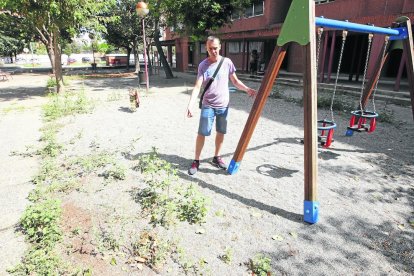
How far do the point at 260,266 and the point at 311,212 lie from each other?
3.07 ft

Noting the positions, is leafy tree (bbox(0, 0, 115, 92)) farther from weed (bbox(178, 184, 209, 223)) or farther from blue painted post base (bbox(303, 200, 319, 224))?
blue painted post base (bbox(303, 200, 319, 224))

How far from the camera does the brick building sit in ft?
39.0

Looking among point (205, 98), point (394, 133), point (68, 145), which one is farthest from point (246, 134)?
point (394, 133)

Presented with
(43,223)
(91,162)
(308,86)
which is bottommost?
(43,223)

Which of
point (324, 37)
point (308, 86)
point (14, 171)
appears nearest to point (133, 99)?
point (14, 171)

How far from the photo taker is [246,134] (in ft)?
12.4

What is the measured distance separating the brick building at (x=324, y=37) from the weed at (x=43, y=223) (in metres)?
11.4

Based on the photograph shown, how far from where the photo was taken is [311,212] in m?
2.97

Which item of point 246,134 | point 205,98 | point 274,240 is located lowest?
point 274,240

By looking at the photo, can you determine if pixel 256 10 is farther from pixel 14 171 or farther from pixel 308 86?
pixel 14 171

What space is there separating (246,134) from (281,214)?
44.8 inches

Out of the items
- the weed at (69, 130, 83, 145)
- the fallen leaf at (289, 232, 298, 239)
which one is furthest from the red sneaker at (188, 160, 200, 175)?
the weed at (69, 130, 83, 145)

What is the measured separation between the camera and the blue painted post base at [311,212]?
2.97m

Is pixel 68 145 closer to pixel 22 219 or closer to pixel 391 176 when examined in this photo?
pixel 22 219
